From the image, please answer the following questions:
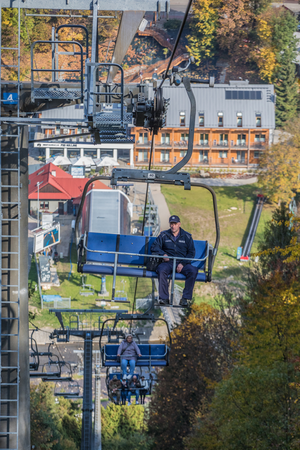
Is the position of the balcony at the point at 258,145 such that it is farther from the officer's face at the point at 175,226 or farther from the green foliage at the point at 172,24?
the officer's face at the point at 175,226

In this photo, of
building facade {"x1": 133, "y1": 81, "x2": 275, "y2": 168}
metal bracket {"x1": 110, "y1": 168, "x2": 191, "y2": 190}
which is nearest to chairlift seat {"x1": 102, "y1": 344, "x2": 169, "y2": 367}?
metal bracket {"x1": 110, "y1": 168, "x2": 191, "y2": 190}

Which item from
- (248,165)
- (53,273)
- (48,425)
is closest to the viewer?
(48,425)

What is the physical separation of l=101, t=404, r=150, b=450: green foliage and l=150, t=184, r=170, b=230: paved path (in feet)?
62.1

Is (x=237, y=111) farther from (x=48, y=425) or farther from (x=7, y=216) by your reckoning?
(x=7, y=216)

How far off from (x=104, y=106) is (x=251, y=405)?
6858 mm

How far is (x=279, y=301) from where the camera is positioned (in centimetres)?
1686

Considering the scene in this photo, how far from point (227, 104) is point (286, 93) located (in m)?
8.42

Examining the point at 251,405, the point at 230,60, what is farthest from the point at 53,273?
the point at 230,60

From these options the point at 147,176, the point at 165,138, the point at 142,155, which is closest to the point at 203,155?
the point at 165,138

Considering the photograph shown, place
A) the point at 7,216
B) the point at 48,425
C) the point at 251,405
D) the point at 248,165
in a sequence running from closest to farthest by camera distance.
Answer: the point at 7,216, the point at 251,405, the point at 48,425, the point at 248,165

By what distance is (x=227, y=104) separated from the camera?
194 feet

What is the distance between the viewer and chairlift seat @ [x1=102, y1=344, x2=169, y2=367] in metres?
12.0

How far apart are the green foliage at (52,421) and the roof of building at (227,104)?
36.9 meters

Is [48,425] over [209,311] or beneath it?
beneath
